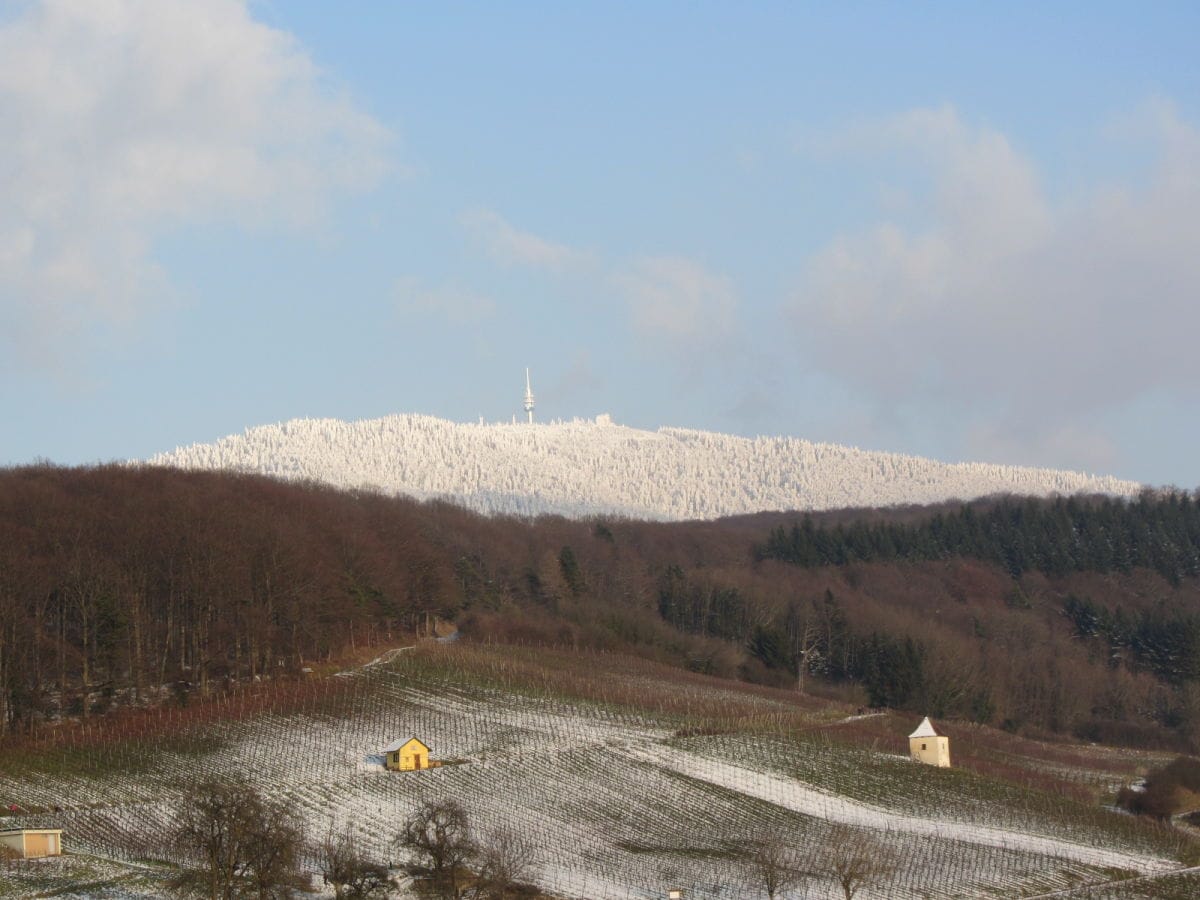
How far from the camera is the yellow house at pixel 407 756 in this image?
6247cm

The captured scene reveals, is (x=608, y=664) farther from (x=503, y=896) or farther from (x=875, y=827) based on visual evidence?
(x=503, y=896)

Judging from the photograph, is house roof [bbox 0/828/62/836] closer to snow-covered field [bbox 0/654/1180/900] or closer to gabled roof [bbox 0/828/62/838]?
gabled roof [bbox 0/828/62/838]

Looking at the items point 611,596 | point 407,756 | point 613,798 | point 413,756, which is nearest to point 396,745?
point 407,756

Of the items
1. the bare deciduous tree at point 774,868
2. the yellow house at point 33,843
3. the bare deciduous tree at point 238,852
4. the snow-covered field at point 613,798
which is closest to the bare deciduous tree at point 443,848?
the snow-covered field at point 613,798

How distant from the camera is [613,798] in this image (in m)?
59.7

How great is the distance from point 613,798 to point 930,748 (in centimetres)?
1819

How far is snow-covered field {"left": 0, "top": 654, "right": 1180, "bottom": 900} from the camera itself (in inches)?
2009

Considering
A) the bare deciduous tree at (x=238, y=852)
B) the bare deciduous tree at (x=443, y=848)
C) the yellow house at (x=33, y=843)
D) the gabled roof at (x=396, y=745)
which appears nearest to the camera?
the bare deciduous tree at (x=238, y=852)

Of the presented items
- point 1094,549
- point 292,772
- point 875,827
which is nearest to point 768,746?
point 875,827

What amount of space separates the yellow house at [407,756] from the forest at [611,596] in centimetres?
1486

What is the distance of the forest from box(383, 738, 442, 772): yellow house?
48.7ft

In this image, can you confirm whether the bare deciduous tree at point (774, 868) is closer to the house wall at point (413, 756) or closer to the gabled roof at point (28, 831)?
the house wall at point (413, 756)

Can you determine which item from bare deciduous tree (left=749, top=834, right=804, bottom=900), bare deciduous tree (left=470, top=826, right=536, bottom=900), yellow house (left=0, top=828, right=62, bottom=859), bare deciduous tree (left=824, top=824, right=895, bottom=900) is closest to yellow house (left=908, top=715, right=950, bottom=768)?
bare deciduous tree (left=824, top=824, right=895, bottom=900)

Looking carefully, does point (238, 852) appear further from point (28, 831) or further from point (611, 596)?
point (611, 596)
